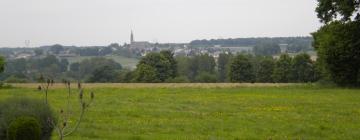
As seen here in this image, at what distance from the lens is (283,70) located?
86562mm

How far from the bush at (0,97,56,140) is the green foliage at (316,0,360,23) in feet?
106

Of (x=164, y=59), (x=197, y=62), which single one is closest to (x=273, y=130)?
(x=164, y=59)

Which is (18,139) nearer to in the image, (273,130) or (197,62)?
(273,130)

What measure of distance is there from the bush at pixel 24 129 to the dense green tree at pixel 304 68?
74.8 m

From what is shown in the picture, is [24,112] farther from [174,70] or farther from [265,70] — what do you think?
[174,70]

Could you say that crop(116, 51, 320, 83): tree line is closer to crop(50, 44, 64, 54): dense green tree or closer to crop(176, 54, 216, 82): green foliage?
crop(176, 54, 216, 82): green foliage

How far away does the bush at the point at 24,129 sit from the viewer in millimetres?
10742

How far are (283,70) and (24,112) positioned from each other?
78.0m

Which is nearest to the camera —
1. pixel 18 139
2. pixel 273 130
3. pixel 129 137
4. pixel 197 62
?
pixel 18 139

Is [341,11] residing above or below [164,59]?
above

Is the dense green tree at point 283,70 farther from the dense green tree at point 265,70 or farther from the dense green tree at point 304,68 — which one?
the dense green tree at point 265,70

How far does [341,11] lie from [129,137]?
29605 mm

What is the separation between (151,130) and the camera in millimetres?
17266

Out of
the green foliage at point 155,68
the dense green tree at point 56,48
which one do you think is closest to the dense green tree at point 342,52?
the green foliage at point 155,68
